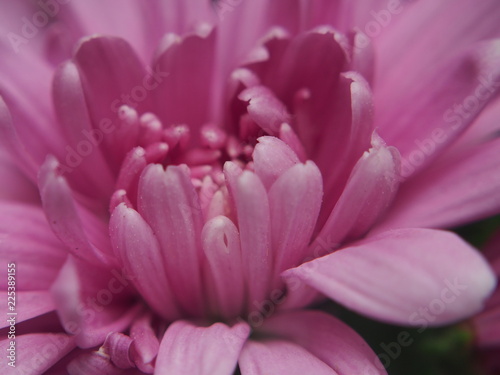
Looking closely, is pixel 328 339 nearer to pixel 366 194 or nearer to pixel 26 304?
pixel 366 194

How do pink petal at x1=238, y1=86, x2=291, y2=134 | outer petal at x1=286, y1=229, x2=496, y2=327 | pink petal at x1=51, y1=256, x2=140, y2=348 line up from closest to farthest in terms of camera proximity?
outer petal at x1=286, y1=229, x2=496, y2=327
pink petal at x1=51, y1=256, x2=140, y2=348
pink petal at x1=238, y1=86, x2=291, y2=134

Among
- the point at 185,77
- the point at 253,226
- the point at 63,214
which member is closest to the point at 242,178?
the point at 253,226

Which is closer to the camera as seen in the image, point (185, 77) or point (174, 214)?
point (174, 214)

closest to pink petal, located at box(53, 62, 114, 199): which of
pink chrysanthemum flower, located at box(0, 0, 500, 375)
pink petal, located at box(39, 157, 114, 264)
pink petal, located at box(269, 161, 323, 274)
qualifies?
pink chrysanthemum flower, located at box(0, 0, 500, 375)

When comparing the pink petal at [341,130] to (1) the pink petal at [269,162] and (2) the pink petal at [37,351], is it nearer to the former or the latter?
(1) the pink petal at [269,162]

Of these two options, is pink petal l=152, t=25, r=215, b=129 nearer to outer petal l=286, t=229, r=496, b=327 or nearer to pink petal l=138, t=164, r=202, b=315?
pink petal l=138, t=164, r=202, b=315

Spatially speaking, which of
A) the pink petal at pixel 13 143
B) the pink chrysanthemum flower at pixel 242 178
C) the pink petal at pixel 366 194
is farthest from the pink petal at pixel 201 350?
the pink petal at pixel 13 143
